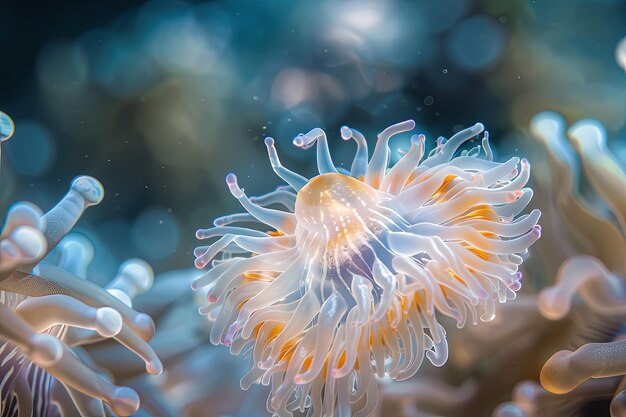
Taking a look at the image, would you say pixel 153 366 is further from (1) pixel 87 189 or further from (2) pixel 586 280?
(2) pixel 586 280

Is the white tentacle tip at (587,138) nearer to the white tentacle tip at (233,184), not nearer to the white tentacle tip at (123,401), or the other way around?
the white tentacle tip at (233,184)

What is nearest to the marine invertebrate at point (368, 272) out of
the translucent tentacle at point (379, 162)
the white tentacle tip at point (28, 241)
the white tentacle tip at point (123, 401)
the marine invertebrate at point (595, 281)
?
the translucent tentacle at point (379, 162)

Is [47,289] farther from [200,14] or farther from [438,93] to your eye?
[438,93]

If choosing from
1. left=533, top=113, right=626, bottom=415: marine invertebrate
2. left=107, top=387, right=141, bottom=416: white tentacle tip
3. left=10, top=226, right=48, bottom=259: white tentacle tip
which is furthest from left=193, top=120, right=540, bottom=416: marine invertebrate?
left=10, top=226, right=48, bottom=259: white tentacle tip

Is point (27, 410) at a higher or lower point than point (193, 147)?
lower

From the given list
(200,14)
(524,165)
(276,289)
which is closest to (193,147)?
(200,14)

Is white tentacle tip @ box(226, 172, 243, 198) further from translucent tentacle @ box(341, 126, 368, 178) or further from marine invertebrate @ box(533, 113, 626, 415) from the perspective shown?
marine invertebrate @ box(533, 113, 626, 415)
